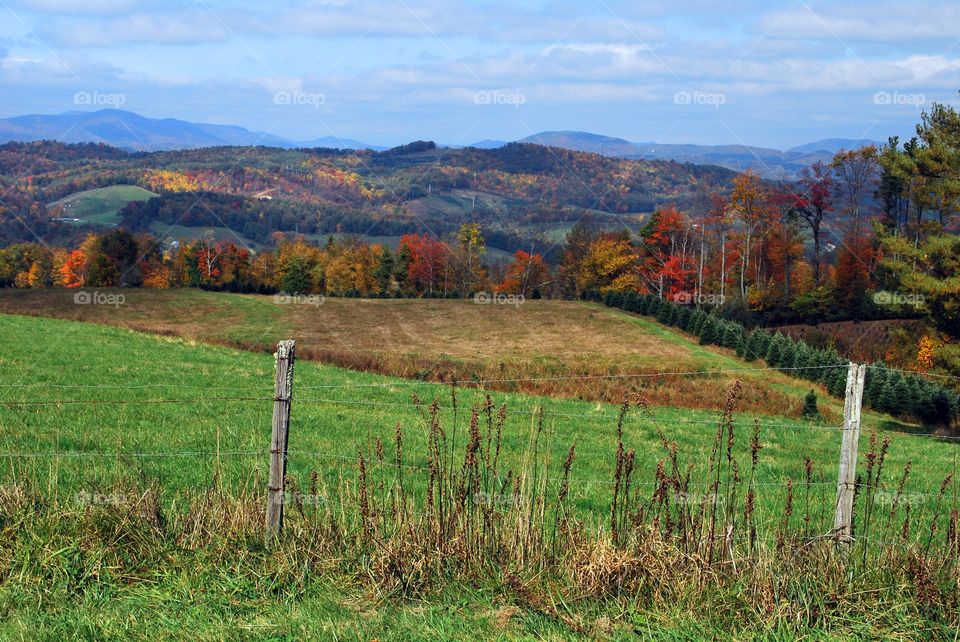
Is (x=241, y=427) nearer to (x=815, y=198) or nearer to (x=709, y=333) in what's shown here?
(x=709, y=333)

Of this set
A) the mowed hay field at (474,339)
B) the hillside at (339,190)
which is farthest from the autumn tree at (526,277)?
the hillside at (339,190)

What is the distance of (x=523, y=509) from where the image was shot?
19.2ft

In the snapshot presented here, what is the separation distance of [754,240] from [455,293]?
79.9ft

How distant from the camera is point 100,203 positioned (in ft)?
450


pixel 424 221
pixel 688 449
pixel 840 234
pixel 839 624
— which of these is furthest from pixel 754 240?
pixel 424 221

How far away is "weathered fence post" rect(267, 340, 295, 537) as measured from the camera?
590 cm

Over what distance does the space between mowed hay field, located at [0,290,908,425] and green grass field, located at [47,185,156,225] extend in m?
75.2

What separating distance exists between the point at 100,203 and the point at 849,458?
5876 inches

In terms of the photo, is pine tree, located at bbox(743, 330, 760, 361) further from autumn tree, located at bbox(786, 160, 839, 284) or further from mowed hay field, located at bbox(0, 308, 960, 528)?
autumn tree, located at bbox(786, 160, 839, 284)

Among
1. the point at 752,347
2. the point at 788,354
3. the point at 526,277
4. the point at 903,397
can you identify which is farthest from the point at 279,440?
the point at 526,277

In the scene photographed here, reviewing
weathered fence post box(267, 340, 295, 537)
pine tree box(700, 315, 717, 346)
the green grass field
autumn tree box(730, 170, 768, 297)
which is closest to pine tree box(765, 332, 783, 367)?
pine tree box(700, 315, 717, 346)

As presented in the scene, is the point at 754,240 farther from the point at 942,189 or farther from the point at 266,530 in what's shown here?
the point at 266,530

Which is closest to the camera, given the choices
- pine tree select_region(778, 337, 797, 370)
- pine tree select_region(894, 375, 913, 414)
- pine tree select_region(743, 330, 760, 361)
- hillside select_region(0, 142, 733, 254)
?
pine tree select_region(894, 375, 913, 414)

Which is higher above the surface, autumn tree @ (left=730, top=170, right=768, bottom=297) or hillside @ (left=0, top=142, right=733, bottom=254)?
hillside @ (left=0, top=142, right=733, bottom=254)
